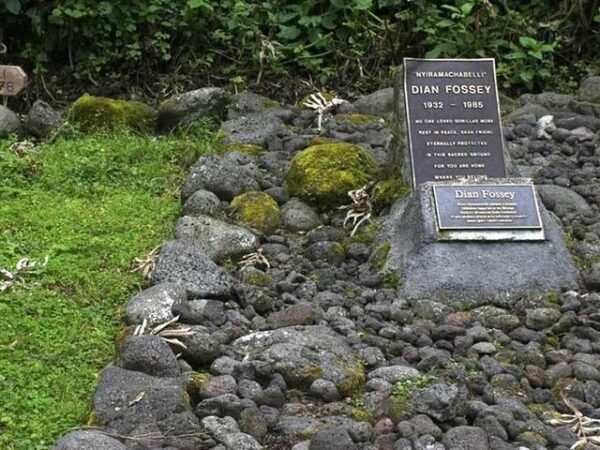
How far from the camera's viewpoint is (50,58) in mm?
9258

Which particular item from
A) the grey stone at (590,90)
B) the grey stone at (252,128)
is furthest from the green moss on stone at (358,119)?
the grey stone at (590,90)

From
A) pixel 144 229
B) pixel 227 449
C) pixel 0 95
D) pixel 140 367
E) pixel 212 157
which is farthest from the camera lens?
pixel 0 95

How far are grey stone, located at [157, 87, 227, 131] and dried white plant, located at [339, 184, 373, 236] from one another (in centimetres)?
206

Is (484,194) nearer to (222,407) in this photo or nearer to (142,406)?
(222,407)

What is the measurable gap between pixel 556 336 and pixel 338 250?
1248 mm

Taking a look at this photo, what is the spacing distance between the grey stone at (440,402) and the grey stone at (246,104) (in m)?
4.19

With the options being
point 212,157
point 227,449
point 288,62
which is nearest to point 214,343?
point 227,449

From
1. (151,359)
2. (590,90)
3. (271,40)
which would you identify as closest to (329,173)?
(151,359)

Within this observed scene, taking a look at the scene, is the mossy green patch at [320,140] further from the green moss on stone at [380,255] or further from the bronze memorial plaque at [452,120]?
the green moss on stone at [380,255]

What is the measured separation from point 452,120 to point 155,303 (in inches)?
79.3

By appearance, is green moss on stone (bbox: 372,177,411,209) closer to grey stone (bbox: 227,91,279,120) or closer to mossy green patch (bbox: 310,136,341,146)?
mossy green patch (bbox: 310,136,341,146)

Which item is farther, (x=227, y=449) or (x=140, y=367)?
(x=140, y=367)

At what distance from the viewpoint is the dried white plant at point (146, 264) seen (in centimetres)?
539

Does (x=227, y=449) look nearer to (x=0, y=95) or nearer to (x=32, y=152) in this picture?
(x=32, y=152)
